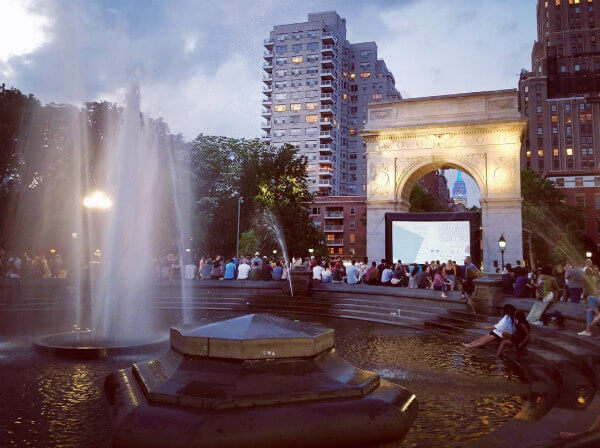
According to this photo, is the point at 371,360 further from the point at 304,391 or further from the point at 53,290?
the point at 53,290

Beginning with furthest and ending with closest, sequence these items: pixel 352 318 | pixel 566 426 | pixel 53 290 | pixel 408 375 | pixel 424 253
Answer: pixel 424 253, pixel 53 290, pixel 352 318, pixel 408 375, pixel 566 426

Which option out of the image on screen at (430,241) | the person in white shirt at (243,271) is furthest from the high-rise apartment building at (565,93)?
the person in white shirt at (243,271)

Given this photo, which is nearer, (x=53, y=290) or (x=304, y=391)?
(x=304, y=391)

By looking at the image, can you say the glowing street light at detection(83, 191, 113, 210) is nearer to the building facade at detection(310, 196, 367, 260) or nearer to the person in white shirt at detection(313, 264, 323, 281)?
the person in white shirt at detection(313, 264, 323, 281)

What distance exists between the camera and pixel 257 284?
18906mm

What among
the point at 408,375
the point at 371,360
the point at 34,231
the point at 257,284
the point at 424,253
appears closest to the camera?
the point at 408,375

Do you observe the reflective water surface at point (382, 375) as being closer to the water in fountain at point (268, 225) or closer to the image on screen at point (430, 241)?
the image on screen at point (430, 241)

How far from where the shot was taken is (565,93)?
9381 centimetres

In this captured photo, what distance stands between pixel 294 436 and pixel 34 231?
31.5 meters

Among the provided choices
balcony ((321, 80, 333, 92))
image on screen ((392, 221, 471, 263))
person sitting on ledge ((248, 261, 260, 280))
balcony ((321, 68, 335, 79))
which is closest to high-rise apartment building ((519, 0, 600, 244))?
balcony ((321, 80, 333, 92))

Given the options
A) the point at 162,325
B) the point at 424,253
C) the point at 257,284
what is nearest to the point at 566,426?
the point at 162,325

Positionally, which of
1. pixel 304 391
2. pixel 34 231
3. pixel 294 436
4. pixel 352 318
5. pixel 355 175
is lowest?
pixel 352 318

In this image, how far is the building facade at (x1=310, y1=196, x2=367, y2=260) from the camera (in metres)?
69.2

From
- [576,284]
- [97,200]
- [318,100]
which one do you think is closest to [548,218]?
[318,100]
